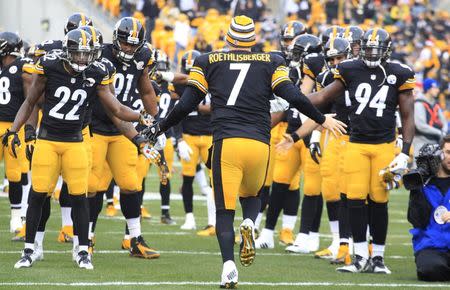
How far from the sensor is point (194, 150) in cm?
1197

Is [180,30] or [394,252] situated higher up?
[180,30]

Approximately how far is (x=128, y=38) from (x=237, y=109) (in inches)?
67.7

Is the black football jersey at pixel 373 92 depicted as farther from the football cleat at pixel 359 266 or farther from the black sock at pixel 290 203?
the black sock at pixel 290 203

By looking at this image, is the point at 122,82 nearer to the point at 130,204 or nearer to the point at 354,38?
the point at 130,204

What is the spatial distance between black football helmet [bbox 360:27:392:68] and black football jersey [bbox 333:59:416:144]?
76mm

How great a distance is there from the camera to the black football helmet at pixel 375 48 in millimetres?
8266

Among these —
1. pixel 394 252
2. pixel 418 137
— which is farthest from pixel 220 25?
pixel 394 252

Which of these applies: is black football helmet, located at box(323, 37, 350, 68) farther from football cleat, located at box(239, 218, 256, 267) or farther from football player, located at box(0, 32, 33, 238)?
football player, located at box(0, 32, 33, 238)

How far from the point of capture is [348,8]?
28375 mm

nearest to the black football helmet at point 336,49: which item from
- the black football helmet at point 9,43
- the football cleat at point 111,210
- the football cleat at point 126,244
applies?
the football cleat at point 126,244

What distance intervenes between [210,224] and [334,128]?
3759 millimetres

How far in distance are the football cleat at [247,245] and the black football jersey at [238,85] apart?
61cm

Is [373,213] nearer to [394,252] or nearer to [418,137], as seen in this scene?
[394,252]

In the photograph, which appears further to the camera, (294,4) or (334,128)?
(294,4)
